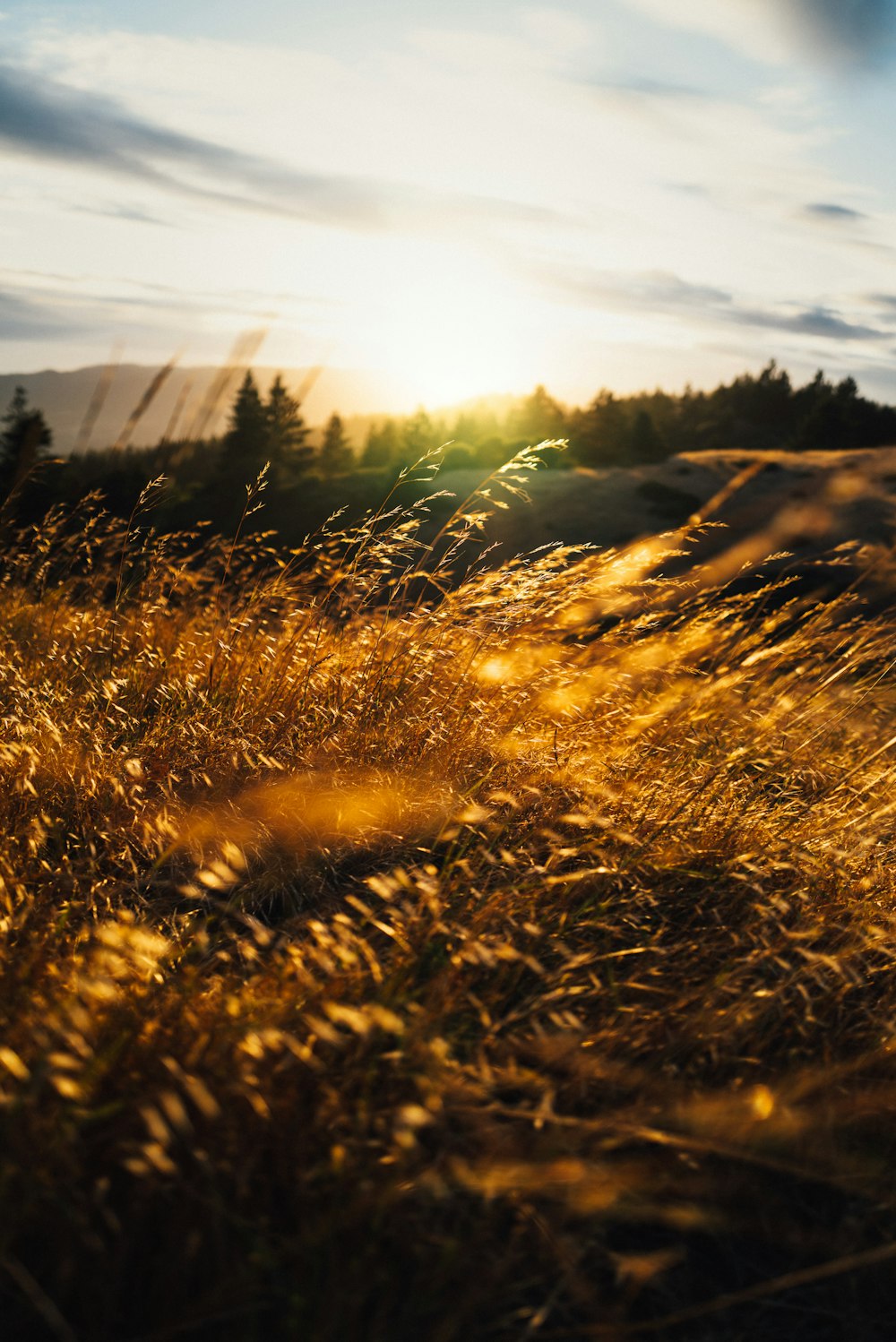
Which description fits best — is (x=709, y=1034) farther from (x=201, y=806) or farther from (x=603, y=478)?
(x=603, y=478)

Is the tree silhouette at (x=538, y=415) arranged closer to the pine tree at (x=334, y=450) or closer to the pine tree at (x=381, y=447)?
the pine tree at (x=381, y=447)

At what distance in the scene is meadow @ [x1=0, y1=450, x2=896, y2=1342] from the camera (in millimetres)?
1314

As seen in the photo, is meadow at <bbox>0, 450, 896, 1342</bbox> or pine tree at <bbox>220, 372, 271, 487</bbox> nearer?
meadow at <bbox>0, 450, 896, 1342</bbox>

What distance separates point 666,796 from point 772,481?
1063 inches

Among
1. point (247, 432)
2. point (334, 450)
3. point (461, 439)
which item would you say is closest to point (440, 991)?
point (247, 432)

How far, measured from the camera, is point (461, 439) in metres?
46.4

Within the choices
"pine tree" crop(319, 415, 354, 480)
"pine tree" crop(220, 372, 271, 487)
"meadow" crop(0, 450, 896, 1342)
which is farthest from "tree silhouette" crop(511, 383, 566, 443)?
"meadow" crop(0, 450, 896, 1342)

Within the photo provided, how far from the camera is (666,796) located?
8.82 ft

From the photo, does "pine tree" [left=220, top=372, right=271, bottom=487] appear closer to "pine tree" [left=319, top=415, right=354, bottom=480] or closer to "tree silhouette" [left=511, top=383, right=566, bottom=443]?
"pine tree" [left=319, top=415, right=354, bottom=480]

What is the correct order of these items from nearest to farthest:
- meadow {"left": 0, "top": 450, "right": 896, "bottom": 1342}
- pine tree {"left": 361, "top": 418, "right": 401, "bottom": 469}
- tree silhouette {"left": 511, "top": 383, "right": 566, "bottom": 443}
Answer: meadow {"left": 0, "top": 450, "right": 896, "bottom": 1342}, tree silhouette {"left": 511, "top": 383, "right": 566, "bottom": 443}, pine tree {"left": 361, "top": 418, "right": 401, "bottom": 469}

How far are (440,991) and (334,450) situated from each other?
177 ft

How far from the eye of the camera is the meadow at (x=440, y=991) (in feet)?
4.31

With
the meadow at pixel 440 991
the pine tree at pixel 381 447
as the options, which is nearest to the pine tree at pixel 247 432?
the pine tree at pixel 381 447

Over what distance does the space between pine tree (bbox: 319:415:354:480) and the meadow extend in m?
50.6
